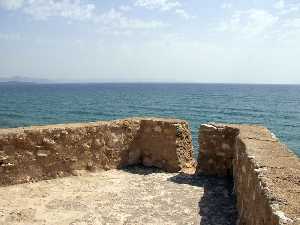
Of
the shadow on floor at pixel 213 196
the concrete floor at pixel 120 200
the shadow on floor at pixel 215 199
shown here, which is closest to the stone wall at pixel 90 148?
the concrete floor at pixel 120 200

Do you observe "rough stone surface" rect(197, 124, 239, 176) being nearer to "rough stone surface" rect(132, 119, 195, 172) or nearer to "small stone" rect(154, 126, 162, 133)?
"rough stone surface" rect(132, 119, 195, 172)

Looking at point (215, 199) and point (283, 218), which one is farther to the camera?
point (215, 199)

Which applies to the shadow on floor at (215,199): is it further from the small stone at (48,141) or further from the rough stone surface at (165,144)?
the small stone at (48,141)

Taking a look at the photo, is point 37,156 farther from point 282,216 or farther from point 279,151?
point 282,216

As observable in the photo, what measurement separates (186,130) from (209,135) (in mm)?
687

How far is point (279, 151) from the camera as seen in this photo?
6016 millimetres

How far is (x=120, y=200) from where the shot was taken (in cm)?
714

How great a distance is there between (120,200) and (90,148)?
193 centimetres

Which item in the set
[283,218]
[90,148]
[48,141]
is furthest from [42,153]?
[283,218]

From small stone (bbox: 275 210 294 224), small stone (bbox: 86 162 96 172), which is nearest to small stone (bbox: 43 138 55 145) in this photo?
small stone (bbox: 86 162 96 172)

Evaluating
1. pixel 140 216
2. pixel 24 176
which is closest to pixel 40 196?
pixel 24 176

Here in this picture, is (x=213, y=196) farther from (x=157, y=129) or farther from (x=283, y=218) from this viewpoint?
(x=283, y=218)

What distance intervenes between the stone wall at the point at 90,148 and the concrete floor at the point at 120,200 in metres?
0.26

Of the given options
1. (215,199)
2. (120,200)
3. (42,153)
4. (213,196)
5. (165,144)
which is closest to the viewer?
(120,200)
